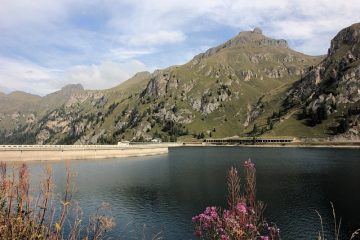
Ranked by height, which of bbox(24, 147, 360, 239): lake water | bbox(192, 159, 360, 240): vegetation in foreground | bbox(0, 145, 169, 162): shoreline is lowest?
bbox(24, 147, 360, 239): lake water

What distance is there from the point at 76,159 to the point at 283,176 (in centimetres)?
11286

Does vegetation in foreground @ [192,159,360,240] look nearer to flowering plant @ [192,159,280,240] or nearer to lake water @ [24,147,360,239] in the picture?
flowering plant @ [192,159,280,240]

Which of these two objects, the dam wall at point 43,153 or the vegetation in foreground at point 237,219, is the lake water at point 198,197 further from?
the dam wall at point 43,153

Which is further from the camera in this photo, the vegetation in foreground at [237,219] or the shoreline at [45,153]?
the shoreline at [45,153]

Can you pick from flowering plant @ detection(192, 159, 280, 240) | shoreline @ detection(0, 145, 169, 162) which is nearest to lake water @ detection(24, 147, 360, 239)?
flowering plant @ detection(192, 159, 280, 240)

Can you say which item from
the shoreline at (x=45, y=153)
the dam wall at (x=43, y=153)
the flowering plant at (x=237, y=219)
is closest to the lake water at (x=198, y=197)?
the flowering plant at (x=237, y=219)


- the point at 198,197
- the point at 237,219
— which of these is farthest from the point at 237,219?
the point at 198,197

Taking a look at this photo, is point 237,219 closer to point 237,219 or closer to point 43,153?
point 237,219

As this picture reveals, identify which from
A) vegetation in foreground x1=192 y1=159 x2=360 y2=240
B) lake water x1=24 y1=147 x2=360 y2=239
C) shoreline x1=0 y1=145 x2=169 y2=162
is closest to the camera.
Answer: vegetation in foreground x1=192 y1=159 x2=360 y2=240

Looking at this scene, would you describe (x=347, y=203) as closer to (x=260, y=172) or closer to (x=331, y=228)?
(x=331, y=228)

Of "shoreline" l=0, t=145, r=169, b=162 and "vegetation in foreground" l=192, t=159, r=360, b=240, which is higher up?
"vegetation in foreground" l=192, t=159, r=360, b=240

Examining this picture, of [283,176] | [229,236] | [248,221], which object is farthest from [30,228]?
[283,176]

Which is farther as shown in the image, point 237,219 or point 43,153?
point 43,153

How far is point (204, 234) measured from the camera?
12852mm
